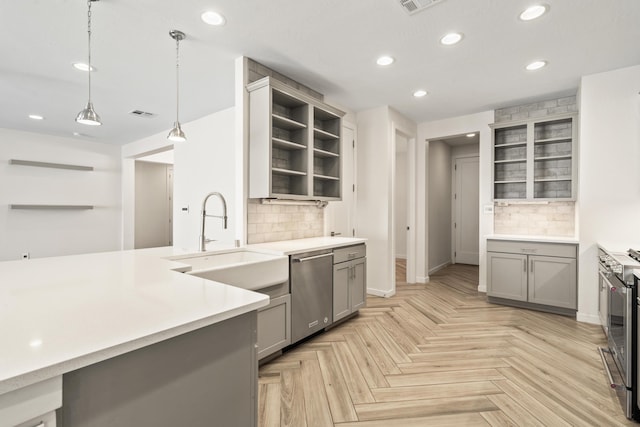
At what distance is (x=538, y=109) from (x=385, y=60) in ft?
8.53

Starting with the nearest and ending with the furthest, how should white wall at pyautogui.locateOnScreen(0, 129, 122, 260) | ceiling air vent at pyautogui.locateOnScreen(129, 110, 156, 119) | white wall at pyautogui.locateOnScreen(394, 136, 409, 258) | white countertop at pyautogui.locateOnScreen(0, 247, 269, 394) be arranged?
white countertop at pyautogui.locateOnScreen(0, 247, 269, 394)
ceiling air vent at pyautogui.locateOnScreen(129, 110, 156, 119)
white wall at pyautogui.locateOnScreen(0, 129, 122, 260)
white wall at pyautogui.locateOnScreen(394, 136, 409, 258)

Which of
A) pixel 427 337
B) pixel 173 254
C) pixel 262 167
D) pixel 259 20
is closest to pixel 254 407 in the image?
pixel 173 254

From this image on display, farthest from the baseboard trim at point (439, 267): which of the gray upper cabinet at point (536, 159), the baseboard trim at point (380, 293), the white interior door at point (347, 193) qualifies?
the white interior door at point (347, 193)

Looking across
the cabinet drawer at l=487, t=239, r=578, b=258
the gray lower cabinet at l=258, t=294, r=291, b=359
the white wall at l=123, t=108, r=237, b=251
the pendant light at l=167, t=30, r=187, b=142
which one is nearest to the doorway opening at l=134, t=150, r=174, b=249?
the white wall at l=123, t=108, r=237, b=251

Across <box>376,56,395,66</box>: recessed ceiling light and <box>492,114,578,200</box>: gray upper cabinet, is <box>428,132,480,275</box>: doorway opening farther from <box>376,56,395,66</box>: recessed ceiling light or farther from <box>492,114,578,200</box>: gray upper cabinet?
<box>376,56,395,66</box>: recessed ceiling light

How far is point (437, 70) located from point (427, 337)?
2.76m

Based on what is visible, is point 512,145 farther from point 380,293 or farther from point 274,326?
point 274,326

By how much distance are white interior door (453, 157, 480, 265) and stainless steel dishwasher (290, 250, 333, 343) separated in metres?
4.85

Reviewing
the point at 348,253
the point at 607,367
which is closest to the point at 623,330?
the point at 607,367

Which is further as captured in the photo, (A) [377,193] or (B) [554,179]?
(A) [377,193]

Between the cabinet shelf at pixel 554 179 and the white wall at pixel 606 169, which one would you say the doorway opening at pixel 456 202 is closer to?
the cabinet shelf at pixel 554 179

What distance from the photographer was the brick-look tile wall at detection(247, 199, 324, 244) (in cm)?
307

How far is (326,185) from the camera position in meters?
3.90

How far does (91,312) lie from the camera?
0.95 metres
